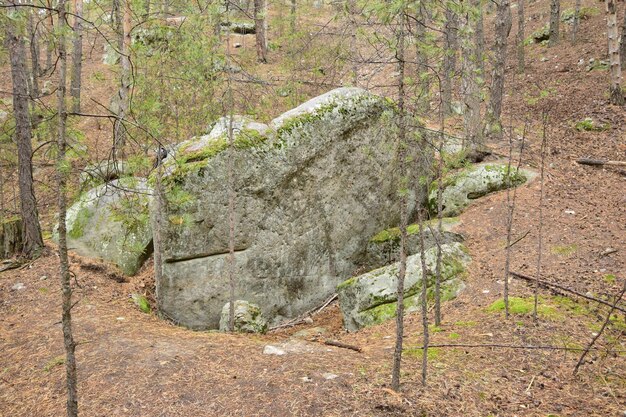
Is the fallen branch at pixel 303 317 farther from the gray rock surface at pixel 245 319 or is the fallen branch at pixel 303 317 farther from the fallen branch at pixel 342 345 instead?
the fallen branch at pixel 342 345

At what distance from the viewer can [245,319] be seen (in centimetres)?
812

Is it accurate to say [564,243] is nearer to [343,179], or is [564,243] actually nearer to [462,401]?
[343,179]

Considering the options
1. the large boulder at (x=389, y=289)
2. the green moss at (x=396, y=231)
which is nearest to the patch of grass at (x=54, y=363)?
the large boulder at (x=389, y=289)

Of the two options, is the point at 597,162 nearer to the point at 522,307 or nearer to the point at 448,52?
the point at 522,307

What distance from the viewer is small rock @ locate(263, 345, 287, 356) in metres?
6.46

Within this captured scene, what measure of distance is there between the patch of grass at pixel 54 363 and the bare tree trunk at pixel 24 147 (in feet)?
12.5

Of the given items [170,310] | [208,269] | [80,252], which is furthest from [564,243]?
[80,252]

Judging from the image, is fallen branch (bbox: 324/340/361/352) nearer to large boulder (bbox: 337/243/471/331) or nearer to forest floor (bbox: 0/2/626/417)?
forest floor (bbox: 0/2/626/417)

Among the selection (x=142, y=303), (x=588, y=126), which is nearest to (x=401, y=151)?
(x=142, y=303)

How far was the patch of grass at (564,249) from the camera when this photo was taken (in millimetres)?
8523

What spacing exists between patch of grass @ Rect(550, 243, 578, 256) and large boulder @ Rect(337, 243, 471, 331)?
1594mm

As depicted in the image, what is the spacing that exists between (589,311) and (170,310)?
707 centimetres

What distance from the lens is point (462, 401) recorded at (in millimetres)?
4910

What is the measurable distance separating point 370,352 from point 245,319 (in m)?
2.56
